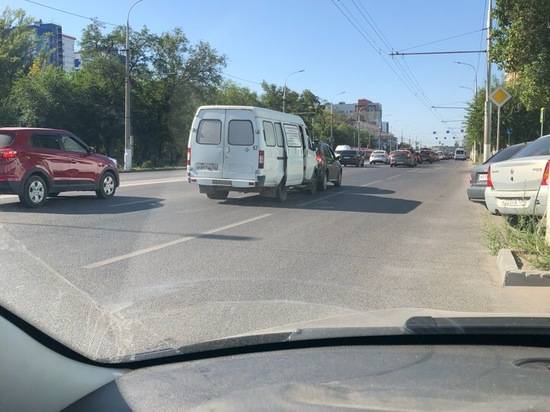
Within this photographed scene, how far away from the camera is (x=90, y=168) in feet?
50.4

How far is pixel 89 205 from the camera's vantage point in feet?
46.6

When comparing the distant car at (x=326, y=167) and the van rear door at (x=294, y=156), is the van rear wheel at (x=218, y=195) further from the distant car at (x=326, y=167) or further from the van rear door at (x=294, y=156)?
the distant car at (x=326, y=167)

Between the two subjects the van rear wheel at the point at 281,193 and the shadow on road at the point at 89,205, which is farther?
the van rear wheel at the point at 281,193

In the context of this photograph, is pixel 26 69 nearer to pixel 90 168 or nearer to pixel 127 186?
pixel 127 186

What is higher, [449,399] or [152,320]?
[449,399]

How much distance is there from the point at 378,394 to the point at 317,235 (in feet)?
26.7

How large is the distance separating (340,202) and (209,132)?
401 cm

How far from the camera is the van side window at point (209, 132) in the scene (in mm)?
15094

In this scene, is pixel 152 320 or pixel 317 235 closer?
pixel 152 320

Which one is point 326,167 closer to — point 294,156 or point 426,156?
point 294,156

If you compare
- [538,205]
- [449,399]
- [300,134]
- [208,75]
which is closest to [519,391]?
[449,399]

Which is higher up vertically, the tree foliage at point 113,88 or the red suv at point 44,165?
the tree foliage at point 113,88

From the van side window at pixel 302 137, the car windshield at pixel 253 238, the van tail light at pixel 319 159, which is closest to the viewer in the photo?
the car windshield at pixel 253 238

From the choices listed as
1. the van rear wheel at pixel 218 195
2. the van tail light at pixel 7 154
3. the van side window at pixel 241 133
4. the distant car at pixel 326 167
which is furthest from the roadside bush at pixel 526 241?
the distant car at pixel 326 167
